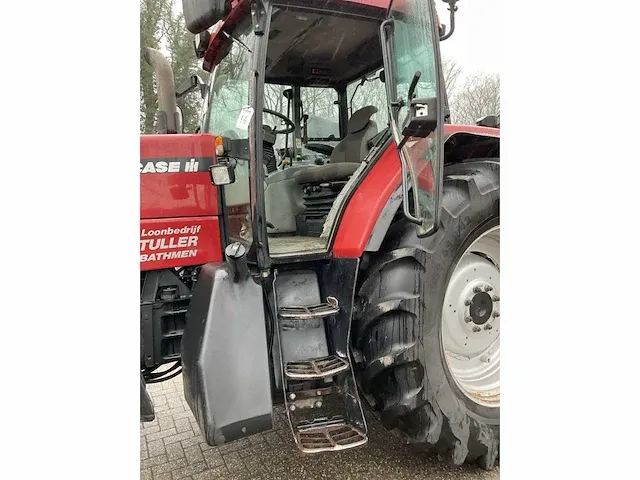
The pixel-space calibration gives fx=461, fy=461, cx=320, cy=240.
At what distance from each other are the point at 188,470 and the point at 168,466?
12 centimetres

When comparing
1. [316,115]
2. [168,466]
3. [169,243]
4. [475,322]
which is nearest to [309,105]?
[316,115]

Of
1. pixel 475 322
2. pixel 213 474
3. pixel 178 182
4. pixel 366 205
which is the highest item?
pixel 178 182

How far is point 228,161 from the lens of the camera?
2303 millimetres

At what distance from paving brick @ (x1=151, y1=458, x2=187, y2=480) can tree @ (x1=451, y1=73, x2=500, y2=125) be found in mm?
2455

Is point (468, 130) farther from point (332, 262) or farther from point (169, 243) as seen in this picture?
point (169, 243)

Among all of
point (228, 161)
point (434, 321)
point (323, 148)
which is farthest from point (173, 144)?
point (434, 321)

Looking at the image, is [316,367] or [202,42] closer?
[316,367]

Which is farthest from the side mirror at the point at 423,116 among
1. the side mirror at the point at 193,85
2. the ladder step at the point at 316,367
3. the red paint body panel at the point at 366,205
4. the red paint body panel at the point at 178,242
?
the side mirror at the point at 193,85

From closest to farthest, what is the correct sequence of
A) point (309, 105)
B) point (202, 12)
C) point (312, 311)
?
1. point (202, 12)
2. point (312, 311)
3. point (309, 105)

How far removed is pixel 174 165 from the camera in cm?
233

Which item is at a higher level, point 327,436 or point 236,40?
point 236,40

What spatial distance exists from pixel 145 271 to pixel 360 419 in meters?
1.28

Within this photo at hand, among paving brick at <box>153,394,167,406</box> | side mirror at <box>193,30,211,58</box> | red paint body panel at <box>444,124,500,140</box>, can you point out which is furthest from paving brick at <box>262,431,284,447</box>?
side mirror at <box>193,30,211,58</box>

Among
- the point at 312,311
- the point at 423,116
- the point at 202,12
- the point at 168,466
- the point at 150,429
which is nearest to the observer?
the point at 202,12
